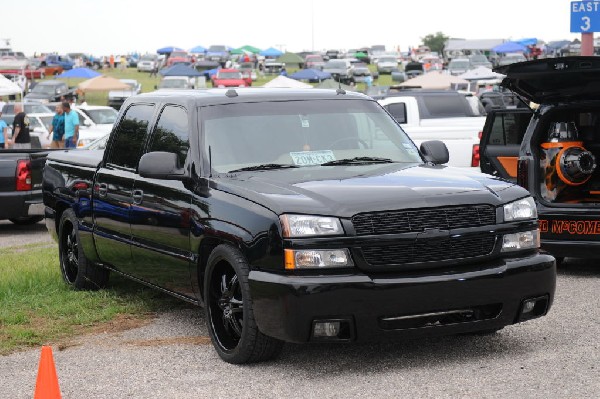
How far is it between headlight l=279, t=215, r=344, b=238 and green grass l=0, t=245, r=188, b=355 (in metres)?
2.36

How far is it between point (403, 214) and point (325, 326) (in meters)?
0.77

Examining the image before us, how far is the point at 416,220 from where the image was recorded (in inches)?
258

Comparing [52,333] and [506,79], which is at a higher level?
[506,79]

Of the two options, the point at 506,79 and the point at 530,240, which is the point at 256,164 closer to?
the point at 530,240

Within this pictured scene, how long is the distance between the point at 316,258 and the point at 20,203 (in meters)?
10.3

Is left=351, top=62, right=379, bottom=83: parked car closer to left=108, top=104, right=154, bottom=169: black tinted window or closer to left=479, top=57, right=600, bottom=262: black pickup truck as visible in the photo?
left=479, top=57, right=600, bottom=262: black pickup truck

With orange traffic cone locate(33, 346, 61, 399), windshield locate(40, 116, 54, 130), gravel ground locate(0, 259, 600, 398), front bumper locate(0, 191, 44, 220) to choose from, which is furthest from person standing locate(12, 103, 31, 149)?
orange traffic cone locate(33, 346, 61, 399)

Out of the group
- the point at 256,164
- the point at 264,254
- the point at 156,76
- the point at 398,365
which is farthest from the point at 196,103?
the point at 156,76

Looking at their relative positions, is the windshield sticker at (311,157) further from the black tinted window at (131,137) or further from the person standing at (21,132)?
the person standing at (21,132)

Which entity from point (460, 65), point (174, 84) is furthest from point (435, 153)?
point (460, 65)

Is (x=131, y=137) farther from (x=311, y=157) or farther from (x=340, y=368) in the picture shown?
(x=340, y=368)

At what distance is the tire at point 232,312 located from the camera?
6727mm

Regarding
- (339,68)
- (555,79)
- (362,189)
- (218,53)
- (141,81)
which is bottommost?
(141,81)

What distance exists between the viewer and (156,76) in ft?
316
